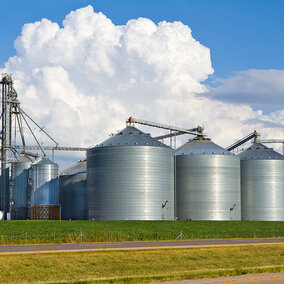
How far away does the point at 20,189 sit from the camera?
148 m

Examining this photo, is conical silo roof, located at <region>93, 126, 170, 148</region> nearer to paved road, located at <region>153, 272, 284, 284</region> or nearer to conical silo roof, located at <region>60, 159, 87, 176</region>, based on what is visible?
conical silo roof, located at <region>60, 159, 87, 176</region>

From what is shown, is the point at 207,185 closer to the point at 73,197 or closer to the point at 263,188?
the point at 263,188

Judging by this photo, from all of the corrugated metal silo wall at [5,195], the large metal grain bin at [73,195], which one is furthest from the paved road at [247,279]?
the corrugated metal silo wall at [5,195]

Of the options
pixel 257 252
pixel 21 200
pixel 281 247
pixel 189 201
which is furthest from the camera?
pixel 21 200

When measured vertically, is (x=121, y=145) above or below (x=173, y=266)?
above

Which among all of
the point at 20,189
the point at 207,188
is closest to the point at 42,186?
the point at 20,189

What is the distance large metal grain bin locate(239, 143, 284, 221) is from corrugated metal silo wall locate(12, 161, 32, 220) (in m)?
54.6

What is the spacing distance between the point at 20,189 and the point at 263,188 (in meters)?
61.2

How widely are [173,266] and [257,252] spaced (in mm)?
11330

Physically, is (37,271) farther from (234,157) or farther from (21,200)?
(21,200)

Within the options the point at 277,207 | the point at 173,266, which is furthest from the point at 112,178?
the point at 173,266

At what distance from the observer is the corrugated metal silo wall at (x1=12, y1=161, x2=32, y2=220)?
147m

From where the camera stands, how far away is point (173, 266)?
144 ft

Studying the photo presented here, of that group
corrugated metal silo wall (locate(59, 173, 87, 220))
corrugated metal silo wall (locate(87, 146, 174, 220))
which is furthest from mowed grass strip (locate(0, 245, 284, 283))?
corrugated metal silo wall (locate(59, 173, 87, 220))
